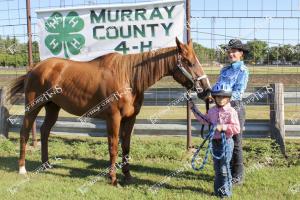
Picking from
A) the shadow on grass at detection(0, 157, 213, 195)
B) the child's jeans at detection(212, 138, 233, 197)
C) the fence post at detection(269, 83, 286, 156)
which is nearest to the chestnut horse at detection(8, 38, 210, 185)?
the shadow on grass at detection(0, 157, 213, 195)

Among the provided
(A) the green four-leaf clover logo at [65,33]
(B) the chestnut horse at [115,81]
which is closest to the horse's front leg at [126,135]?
(B) the chestnut horse at [115,81]

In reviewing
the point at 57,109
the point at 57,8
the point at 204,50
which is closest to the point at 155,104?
the point at 204,50

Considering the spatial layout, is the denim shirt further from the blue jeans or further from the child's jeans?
the child's jeans

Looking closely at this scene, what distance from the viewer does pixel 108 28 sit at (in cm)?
723

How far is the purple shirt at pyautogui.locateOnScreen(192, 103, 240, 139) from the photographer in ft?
15.4

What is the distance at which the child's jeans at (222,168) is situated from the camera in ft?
15.9

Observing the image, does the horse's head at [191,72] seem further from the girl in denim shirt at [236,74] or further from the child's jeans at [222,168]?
the child's jeans at [222,168]

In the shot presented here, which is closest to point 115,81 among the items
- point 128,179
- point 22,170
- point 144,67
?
point 144,67

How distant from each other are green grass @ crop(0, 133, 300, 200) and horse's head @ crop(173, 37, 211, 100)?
1369 millimetres

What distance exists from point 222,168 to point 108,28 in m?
3.63

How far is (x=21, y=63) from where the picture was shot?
994 cm

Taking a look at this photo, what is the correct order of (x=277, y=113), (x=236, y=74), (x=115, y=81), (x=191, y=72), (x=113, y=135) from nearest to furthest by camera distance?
(x=236, y=74)
(x=191, y=72)
(x=113, y=135)
(x=115, y=81)
(x=277, y=113)

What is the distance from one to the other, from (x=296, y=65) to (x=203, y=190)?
3792mm

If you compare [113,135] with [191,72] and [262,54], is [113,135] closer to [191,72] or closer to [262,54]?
[191,72]
